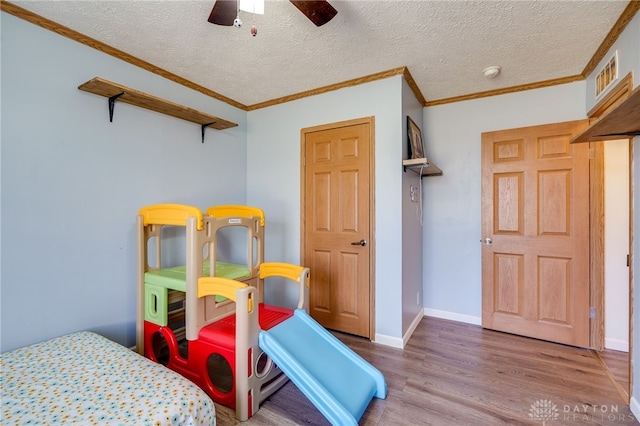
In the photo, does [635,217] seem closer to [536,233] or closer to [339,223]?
[536,233]

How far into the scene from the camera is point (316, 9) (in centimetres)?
152

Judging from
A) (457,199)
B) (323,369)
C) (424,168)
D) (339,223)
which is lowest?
(323,369)

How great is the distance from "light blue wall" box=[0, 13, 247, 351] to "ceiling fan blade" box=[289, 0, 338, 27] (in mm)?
1721

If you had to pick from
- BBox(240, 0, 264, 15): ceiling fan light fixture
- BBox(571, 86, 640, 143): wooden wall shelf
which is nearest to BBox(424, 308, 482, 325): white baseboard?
BBox(571, 86, 640, 143): wooden wall shelf

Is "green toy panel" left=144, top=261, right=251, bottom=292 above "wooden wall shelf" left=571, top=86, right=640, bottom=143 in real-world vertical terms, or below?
below

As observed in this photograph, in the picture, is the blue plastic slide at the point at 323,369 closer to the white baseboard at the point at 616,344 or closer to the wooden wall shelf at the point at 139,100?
the wooden wall shelf at the point at 139,100

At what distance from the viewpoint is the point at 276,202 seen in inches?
130

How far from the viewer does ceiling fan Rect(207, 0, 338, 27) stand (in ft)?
4.80

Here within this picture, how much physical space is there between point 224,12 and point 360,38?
1.01 metres

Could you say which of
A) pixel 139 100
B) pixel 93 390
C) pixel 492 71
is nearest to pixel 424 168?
pixel 492 71

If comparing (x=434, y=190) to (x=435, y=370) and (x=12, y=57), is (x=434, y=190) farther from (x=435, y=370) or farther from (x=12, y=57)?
(x=12, y=57)

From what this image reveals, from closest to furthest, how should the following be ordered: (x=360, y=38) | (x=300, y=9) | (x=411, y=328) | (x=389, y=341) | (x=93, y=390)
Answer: (x=93, y=390) → (x=300, y=9) → (x=360, y=38) → (x=389, y=341) → (x=411, y=328)

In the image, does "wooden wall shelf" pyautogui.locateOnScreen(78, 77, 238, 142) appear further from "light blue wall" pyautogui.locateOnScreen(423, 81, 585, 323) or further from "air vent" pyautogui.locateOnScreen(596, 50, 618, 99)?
"air vent" pyautogui.locateOnScreen(596, 50, 618, 99)

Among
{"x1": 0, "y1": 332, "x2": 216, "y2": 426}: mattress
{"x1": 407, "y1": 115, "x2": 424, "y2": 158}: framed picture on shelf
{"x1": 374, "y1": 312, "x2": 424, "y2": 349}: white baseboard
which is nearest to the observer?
{"x1": 0, "y1": 332, "x2": 216, "y2": 426}: mattress
